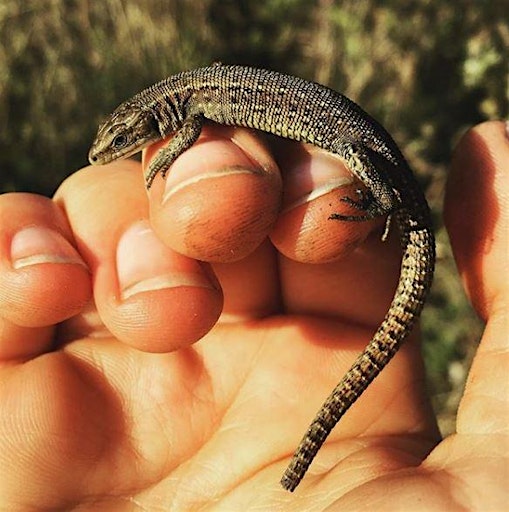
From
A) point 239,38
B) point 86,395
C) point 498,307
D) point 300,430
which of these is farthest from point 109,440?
point 239,38

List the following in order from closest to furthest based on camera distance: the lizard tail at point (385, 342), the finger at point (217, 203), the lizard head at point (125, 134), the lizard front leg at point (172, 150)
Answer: the finger at point (217, 203) → the lizard tail at point (385, 342) → the lizard front leg at point (172, 150) → the lizard head at point (125, 134)

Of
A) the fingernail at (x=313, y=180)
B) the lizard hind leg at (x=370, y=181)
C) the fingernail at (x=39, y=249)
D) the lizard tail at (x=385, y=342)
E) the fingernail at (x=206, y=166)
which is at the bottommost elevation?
the lizard tail at (x=385, y=342)

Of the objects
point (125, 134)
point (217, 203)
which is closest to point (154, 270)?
point (217, 203)

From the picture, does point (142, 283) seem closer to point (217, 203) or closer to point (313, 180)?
point (217, 203)

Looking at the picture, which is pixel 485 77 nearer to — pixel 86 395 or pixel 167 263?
pixel 167 263

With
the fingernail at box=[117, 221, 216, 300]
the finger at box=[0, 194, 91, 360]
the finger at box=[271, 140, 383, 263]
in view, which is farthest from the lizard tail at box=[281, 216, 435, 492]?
the finger at box=[0, 194, 91, 360]

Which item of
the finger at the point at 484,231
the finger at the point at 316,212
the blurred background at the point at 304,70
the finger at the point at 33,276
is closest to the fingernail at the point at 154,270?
the finger at the point at 33,276

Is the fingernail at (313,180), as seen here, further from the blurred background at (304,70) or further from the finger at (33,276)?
the blurred background at (304,70)
